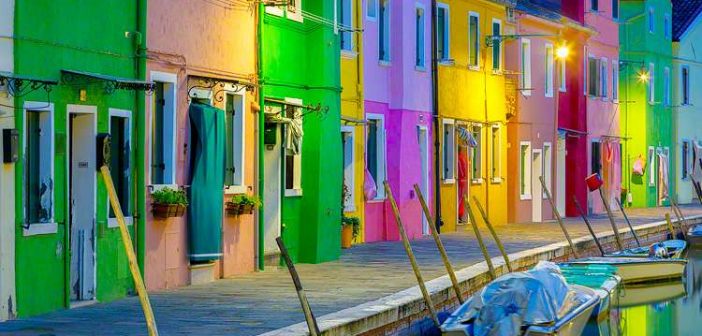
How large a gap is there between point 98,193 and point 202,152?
3084 mm

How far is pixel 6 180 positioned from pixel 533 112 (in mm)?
31719

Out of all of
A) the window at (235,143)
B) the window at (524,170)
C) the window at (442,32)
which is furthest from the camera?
the window at (524,170)

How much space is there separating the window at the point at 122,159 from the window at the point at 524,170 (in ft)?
87.2

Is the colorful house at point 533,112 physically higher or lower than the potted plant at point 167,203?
higher

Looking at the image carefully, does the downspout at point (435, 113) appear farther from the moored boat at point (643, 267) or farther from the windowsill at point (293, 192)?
the windowsill at point (293, 192)

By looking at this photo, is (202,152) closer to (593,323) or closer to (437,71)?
(593,323)

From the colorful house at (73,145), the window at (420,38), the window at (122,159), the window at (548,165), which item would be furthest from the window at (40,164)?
the window at (548,165)

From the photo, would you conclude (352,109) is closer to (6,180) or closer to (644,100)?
(6,180)

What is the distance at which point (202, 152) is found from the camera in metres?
22.2

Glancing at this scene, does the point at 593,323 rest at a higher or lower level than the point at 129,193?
lower

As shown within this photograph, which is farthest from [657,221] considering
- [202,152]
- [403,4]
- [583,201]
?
[202,152]

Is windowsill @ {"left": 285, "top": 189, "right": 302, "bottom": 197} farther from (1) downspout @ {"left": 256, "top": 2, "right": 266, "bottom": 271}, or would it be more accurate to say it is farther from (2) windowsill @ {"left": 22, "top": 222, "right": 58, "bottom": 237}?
(2) windowsill @ {"left": 22, "top": 222, "right": 58, "bottom": 237}

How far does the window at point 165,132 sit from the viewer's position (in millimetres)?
21234

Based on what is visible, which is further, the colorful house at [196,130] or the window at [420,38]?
the window at [420,38]
